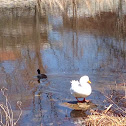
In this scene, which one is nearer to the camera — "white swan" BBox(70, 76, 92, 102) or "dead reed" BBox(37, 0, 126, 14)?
"white swan" BBox(70, 76, 92, 102)

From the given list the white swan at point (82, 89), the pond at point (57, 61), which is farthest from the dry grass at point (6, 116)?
the white swan at point (82, 89)

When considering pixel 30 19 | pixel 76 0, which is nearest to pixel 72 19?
pixel 30 19

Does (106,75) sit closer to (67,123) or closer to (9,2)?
(67,123)

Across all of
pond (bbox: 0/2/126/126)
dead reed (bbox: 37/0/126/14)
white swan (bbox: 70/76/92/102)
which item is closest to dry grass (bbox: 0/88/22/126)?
pond (bbox: 0/2/126/126)

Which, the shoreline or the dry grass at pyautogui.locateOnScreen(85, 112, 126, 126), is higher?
the shoreline

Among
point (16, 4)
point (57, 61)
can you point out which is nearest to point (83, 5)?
point (16, 4)

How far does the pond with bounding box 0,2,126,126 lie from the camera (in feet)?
24.5

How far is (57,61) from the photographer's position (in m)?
12.1

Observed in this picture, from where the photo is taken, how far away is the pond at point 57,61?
7480mm

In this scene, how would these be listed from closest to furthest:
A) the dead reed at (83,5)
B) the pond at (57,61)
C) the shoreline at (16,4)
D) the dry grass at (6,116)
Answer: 1. the dry grass at (6,116)
2. the pond at (57,61)
3. the dead reed at (83,5)
4. the shoreline at (16,4)

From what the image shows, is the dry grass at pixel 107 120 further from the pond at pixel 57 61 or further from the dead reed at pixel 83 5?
the dead reed at pixel 83 5

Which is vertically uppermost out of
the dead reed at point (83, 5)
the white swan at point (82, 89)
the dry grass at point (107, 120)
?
the dead reed at point (83, 5)

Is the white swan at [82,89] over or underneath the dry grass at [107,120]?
over

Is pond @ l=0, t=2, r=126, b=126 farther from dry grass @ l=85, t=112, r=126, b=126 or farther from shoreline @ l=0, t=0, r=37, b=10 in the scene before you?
shoreline @ l=0, t=0, r=37, b=10
